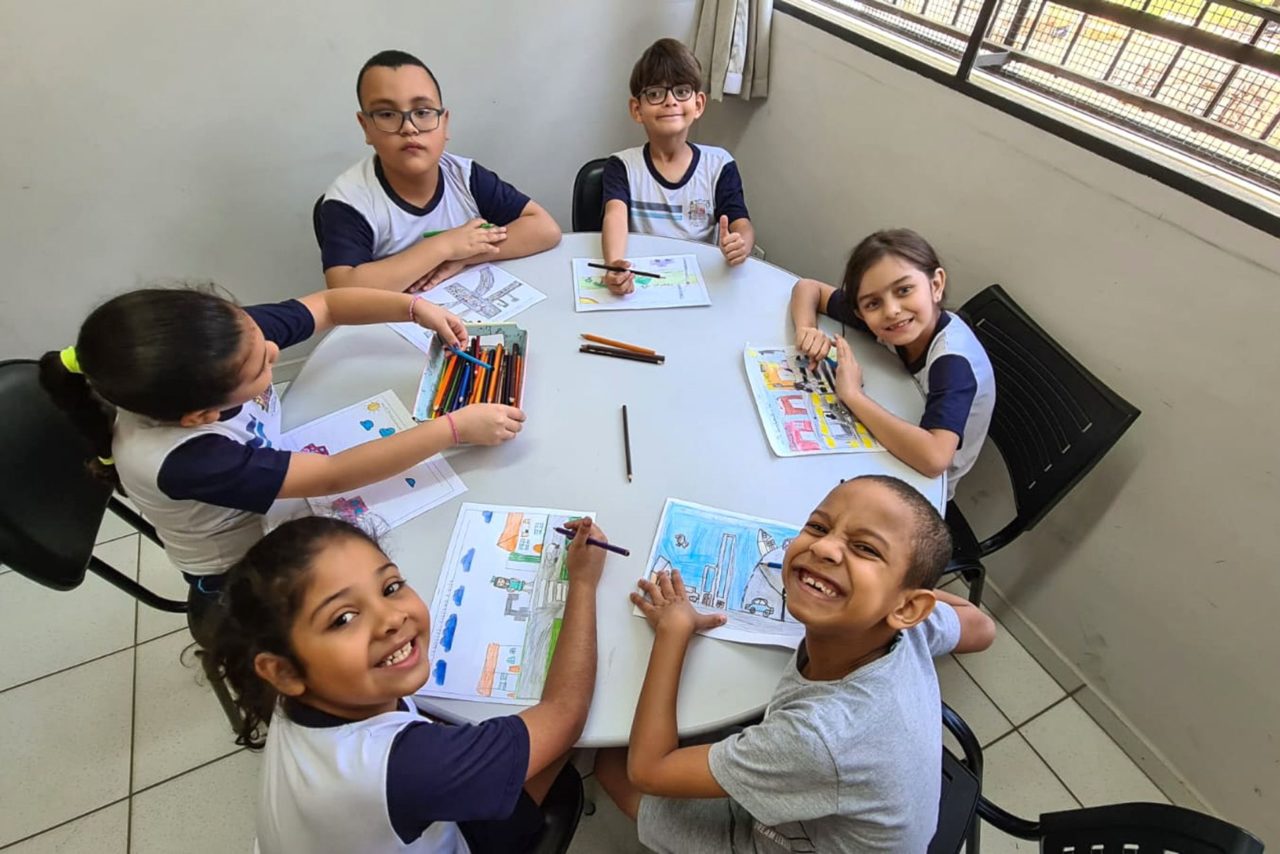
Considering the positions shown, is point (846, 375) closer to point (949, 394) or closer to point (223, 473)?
point (949, 394)

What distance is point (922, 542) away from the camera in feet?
3.01

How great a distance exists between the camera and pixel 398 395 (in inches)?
51.5

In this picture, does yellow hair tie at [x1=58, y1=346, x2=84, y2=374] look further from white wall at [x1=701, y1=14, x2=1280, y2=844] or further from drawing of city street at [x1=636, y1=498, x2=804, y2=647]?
white wall at [x1=701, y1=14, x2=1280, y2=844]

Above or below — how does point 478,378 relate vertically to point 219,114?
below

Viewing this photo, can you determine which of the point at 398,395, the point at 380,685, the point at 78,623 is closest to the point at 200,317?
the point at 398,395

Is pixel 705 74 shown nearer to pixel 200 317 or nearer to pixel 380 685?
pixel 200 317

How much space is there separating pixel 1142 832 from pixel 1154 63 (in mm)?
1509

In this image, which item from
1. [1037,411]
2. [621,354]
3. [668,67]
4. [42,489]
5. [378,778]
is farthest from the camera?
[668,67]

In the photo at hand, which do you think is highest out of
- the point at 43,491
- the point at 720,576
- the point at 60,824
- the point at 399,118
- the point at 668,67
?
the point at 668,67

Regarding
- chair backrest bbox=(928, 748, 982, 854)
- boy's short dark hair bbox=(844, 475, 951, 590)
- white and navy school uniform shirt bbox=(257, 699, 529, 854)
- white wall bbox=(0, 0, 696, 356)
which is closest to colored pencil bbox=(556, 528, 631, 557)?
white and navy school uniform shirt bbox=(257, 699, 529, 854)

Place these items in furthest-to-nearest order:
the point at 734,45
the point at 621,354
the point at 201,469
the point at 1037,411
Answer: the point at 734,45, the point at 1037,411, the point at 621,354, the point at 201,469

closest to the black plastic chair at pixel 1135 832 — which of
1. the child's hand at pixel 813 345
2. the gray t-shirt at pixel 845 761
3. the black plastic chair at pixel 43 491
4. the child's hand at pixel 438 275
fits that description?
the gray t-shirt at pixel 845 761

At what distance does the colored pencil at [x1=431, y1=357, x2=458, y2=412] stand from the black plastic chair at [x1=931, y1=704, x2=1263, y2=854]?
119cm

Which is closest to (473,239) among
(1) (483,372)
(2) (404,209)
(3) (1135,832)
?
(2) (404,209)
